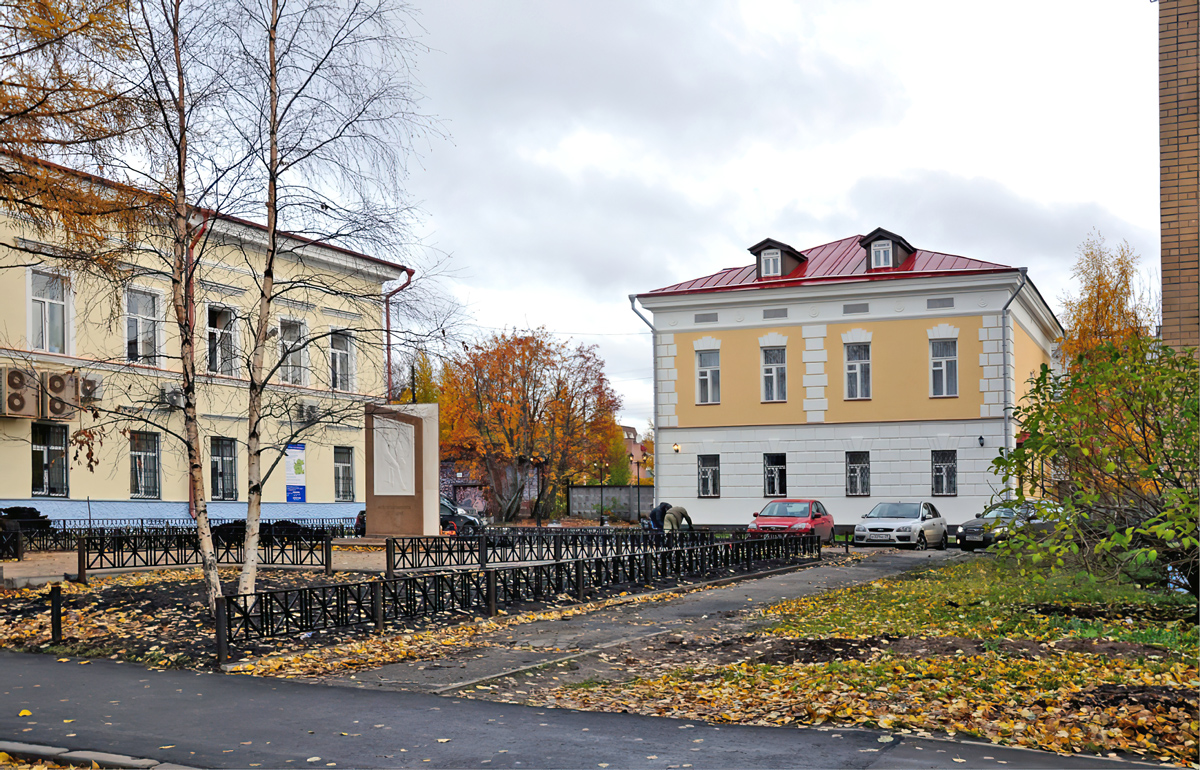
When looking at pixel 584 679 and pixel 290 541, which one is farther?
pixel 290 541

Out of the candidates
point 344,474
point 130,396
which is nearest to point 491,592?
point 130,396

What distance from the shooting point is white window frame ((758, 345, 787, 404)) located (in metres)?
39.6

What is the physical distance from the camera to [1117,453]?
12.4m

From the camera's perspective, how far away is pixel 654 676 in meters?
10.2

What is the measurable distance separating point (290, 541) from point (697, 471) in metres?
21.5

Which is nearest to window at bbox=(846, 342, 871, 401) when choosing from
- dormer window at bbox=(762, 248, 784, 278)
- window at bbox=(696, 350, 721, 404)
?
dormer window at bbox=(762, 248, 784, 278)

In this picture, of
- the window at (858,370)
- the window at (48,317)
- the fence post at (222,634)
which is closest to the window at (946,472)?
the window at (858,370)

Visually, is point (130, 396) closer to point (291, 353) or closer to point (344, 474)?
point (344, 474)

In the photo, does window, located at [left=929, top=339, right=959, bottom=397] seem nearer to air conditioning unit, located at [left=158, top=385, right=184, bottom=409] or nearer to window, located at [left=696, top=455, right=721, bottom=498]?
window, located at [left=696, top=455, right=721, bottom=498]

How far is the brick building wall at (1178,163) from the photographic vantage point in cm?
1507

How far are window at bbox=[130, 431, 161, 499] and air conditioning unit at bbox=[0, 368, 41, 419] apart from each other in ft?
12.8

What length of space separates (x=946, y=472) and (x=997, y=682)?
3010 cm

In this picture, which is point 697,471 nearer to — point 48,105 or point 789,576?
point 789,576

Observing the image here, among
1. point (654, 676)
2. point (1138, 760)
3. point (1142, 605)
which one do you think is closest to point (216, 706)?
point (654, 676)
